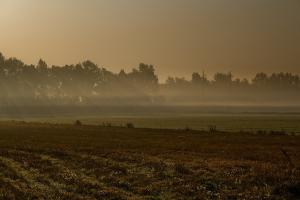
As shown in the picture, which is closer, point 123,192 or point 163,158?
point 123,192

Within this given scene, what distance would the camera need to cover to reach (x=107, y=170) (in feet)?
113

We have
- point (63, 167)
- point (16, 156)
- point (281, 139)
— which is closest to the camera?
point (63, 167)

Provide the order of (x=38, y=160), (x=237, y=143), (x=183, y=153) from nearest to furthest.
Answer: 1. (x=38, y=160)
2. (x=183, y=153)
3. (x=237, y=143)

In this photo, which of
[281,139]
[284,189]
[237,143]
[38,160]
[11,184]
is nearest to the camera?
[284,189]

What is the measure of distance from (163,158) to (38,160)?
30.0 ft

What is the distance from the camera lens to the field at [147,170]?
26.8 metres

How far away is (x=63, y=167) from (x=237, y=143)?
25540 mm

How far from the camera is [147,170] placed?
3431 centimetres

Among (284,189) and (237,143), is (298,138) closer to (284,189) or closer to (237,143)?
(237,143)

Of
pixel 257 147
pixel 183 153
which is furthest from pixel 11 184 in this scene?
pixel 257 147

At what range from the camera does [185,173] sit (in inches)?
1294

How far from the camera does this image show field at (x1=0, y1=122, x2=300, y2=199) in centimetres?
2680

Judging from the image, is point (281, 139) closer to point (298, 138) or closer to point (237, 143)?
point (298, 138)

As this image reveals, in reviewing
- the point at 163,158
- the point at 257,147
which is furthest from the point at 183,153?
the point at 257,147
